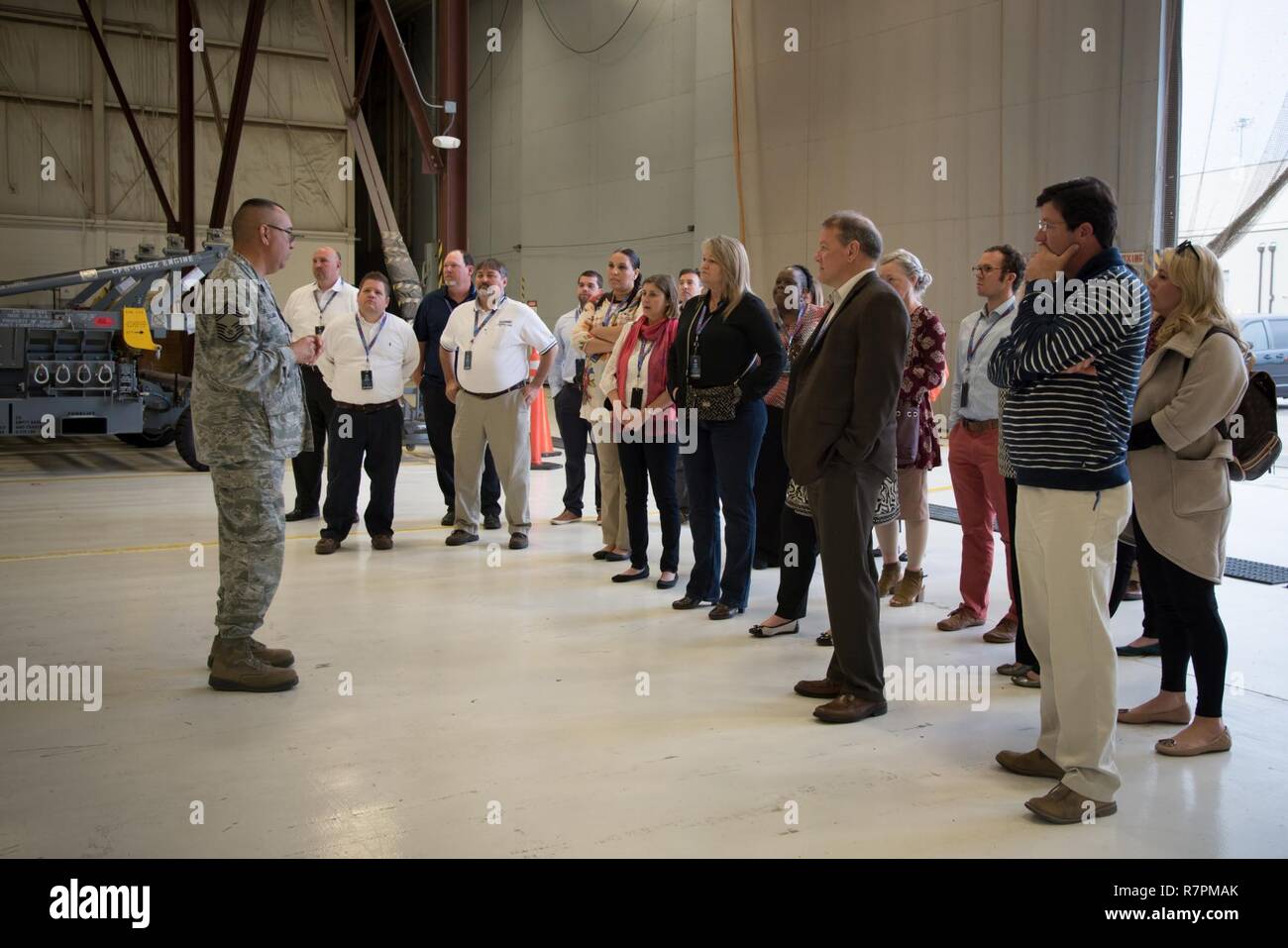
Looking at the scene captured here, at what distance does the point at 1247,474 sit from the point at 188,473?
8.89 m

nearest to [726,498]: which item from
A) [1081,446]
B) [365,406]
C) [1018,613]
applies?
[1018,613]

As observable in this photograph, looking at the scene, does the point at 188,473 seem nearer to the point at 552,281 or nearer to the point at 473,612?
the point at 473,612

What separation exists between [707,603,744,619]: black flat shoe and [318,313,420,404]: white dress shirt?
2524 millimetres

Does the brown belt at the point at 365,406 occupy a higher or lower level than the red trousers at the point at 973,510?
higher

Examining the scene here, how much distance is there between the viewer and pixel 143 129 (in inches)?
840

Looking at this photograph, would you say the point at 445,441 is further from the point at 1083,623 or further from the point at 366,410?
the point at 1083,623

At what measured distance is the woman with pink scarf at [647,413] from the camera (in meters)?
5.44

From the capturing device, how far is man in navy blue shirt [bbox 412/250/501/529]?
7.26 meters

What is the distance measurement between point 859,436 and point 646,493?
2344mm

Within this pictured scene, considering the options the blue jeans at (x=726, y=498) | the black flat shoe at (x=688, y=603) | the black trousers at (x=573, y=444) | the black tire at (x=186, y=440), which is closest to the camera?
the blue jeans at (x=726, y=498)

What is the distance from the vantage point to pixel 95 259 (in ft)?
69.1

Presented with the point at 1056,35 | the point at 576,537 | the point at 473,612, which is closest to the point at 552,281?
the point at 1056,35

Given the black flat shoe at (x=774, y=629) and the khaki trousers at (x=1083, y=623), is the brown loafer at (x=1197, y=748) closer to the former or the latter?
the khaki trousers at (x=1083, y=623)

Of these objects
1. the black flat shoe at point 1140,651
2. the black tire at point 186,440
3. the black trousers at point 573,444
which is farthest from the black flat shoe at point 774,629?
the black tire at point 186,440
